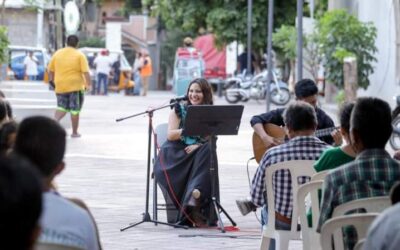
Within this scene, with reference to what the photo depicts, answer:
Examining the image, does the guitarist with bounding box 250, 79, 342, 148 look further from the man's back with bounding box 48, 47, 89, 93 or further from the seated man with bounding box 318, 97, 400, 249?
the man's back with bounding box 48, 47, 89, 93

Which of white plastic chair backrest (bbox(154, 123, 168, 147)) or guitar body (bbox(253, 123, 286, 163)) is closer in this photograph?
guitar body (bbox(253, 123, 286, 163))

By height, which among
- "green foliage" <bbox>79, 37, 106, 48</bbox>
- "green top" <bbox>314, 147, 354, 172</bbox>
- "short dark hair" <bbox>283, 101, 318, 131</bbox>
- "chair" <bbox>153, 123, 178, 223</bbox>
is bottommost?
"green foliage" <bbox>79, 37, 106, 48</bbox>

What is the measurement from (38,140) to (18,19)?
182 feet

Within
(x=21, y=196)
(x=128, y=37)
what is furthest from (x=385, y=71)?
(x=128, y=37)

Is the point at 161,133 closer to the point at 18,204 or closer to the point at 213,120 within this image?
the point at 213,120

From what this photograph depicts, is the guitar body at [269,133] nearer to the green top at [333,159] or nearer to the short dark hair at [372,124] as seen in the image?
the green top at [333,159]

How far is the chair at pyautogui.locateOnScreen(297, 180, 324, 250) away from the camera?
23.2 ft

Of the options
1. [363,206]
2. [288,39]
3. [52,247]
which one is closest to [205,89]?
[363,206]

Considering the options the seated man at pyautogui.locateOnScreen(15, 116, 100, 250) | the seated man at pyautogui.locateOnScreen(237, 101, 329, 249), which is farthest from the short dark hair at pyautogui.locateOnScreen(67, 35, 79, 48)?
the seated man at pyautogui.locateOnScreen(15, 116, 100, 250)

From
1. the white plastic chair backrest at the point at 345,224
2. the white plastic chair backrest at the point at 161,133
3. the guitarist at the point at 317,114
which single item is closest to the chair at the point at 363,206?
the white plastic chair backrest at the point at 345,224

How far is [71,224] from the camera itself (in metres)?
4.44

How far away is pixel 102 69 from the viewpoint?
4412 cm

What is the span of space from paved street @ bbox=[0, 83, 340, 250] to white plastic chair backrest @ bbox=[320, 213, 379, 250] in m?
4.38

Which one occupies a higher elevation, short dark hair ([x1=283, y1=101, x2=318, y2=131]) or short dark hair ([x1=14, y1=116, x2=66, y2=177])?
short dark hair ([x1=14, y1=116, x2=66, y2=177])
